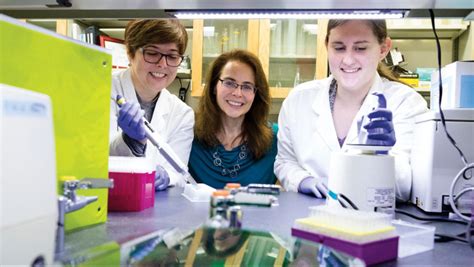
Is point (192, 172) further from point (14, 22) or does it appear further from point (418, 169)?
point (14, 22)

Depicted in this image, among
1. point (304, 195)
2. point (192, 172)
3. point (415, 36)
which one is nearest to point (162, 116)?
point (192, 172)

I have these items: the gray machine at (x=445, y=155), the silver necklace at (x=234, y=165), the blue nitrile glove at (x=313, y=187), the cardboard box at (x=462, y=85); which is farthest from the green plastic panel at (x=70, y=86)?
the silver necklace at (x=234, y=165)

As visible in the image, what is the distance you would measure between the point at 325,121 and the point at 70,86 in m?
1.26

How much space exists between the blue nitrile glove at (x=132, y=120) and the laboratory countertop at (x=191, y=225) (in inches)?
7.5

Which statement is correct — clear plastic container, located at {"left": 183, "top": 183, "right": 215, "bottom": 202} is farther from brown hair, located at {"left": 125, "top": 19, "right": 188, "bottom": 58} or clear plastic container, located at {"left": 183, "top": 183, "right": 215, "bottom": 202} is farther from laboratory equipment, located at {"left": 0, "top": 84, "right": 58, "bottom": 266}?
brown hair, located at {"left": 125, "top": 19, "right": 188, "bottom": 58}

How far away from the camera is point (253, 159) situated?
2.04 m

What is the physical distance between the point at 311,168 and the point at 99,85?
1116 mm

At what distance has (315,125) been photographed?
1.81 m

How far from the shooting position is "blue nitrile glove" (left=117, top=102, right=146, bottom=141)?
1130 mm

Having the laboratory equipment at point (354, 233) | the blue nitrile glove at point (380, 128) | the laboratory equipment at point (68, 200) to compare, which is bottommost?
the laboratory equipment at point (354, 233)

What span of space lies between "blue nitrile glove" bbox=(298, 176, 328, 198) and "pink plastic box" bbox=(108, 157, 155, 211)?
1.85 feet

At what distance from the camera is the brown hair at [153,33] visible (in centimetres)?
189

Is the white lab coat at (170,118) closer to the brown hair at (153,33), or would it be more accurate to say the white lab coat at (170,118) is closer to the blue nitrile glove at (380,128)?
the brown hair at (153,33)

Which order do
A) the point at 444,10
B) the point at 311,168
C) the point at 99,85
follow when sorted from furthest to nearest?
the point at 311,168
the point at 444,10
the point at 99,85
